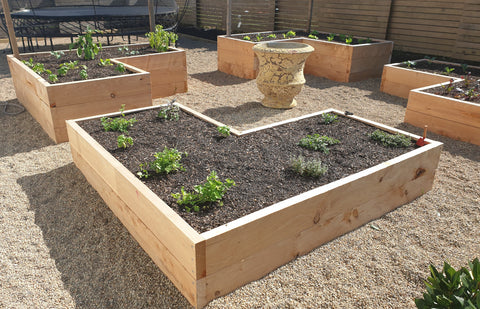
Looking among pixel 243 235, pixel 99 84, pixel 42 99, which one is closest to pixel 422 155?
pixel 243 235

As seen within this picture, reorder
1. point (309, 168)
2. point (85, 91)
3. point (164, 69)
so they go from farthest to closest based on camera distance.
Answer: point (164, 69), point (85, 91), point (309, 168)

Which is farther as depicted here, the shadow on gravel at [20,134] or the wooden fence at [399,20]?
the wooden fence at [399,20]

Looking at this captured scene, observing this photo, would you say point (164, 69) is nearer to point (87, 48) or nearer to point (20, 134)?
point (87, 48)

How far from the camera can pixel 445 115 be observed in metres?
4.80

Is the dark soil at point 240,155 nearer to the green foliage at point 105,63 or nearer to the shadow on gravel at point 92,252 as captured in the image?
the shadow on gravel at point 92,252

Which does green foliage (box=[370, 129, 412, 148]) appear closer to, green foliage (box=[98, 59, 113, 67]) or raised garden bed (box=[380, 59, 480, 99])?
raised garden bed (box=[380, 59, 480, 99])

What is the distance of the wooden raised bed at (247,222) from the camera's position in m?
2.18

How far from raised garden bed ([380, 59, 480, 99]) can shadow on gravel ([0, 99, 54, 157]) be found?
5369 millimetres

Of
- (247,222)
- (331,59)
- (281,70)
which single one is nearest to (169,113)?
(281,70)

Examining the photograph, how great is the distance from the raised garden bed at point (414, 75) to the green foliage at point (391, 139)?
2.90 metres

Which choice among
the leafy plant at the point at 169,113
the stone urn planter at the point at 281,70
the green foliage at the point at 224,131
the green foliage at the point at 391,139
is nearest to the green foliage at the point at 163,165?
the green foliage at the point at 224,131

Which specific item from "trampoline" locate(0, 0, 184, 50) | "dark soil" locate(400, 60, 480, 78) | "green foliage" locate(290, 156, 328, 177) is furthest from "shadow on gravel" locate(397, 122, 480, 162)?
"trampoline" locate(0, 0, 184, 50)

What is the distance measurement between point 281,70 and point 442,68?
3308 millimetres

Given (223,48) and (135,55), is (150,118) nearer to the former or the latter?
(135,55)
